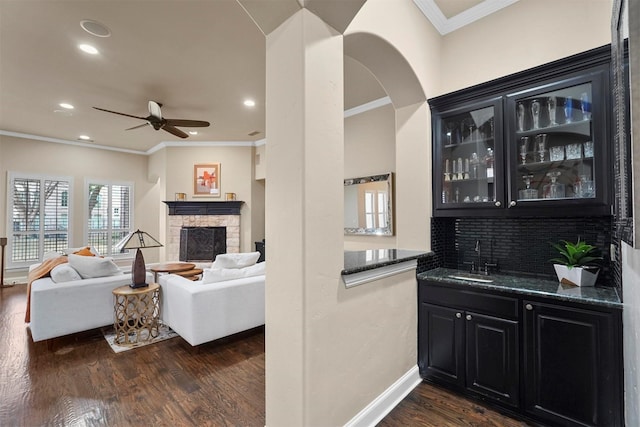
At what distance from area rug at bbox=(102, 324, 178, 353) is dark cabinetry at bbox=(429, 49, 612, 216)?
3.20 metres

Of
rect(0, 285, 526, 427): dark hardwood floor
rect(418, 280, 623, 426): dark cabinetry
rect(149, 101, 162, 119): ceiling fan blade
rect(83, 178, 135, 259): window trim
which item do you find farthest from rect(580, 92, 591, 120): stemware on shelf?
rect(83, 178, 135, 259): window trim

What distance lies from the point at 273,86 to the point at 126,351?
298cm

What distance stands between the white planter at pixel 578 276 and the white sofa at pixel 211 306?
269 centimetres

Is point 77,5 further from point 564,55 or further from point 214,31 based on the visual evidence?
point 564,55

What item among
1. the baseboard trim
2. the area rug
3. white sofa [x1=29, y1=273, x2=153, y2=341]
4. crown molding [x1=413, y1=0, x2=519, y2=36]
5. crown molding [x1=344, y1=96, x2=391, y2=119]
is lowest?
the area rug

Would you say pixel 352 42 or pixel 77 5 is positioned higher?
pixel 77 5

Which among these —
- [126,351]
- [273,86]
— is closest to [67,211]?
[126,351]

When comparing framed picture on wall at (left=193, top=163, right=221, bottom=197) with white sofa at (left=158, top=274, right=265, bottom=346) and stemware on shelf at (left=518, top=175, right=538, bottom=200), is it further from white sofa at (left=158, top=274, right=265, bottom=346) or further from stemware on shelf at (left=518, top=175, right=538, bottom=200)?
stemware on shelf at (left=518, top=175, right=538, bottom=200)

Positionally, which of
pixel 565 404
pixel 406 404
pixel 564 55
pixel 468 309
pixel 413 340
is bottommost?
pixel 406 404

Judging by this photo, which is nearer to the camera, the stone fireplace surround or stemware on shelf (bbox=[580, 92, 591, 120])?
stemware on shelf (bbox=[580, 92, 591, 120])

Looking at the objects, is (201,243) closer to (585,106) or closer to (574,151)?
(574,151)

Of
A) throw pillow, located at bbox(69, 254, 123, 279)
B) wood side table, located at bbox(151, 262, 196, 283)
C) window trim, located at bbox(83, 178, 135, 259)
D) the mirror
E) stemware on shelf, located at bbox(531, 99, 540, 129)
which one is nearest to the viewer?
stemware on shelf, located at bbox(531, 99, 540, 129)

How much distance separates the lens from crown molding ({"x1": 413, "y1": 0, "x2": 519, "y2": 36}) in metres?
2.49

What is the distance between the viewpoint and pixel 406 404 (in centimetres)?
213
